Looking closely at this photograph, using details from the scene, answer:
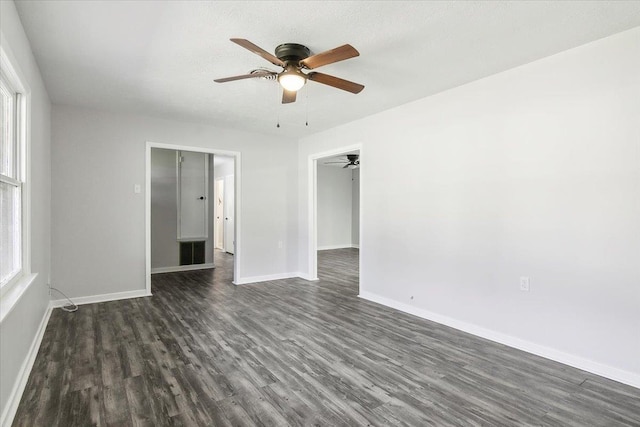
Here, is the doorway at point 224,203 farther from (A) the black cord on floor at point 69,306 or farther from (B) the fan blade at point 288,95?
(B) the fan blade at point 288,95

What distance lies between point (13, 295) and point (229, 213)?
22.2ft

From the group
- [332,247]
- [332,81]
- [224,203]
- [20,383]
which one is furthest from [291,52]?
→ [332,247]

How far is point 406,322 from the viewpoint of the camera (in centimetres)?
361

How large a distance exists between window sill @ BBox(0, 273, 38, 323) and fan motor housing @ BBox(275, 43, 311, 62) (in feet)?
7.58

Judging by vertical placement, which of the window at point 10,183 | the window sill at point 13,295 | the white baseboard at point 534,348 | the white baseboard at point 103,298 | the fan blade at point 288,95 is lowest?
the white baseboard at point 534,348

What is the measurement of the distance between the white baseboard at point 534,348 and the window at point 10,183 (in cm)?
358

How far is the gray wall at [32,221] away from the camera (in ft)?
6.18

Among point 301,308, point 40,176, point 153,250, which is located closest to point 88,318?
point 40,176

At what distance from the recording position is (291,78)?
259 centimetres

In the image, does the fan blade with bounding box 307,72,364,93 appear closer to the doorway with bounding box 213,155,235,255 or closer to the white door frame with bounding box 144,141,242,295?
the white door frame with bounding box 144,141,242,295

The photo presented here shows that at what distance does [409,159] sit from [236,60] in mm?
2185

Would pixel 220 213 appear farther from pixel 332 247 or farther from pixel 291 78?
pixel 291 78

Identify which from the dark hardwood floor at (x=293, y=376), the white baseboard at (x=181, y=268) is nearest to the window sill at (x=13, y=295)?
the dark hardwood floor at (x=293, y=376)

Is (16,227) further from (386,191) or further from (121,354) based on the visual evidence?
(386,191)
